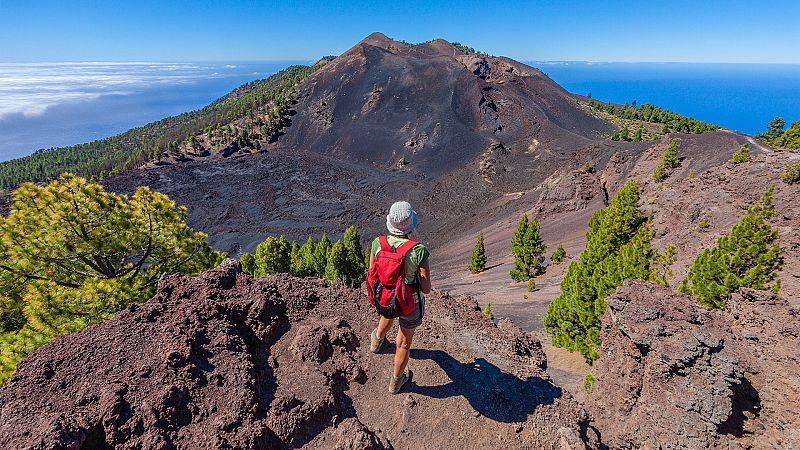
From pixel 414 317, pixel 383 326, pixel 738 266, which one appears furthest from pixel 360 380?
pixel 738 266

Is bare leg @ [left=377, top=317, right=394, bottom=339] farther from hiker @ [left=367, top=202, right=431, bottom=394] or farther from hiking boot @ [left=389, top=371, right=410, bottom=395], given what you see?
hiking boot @ [left=389, top=371, right=410, bottom=395]

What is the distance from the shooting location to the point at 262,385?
4988mm

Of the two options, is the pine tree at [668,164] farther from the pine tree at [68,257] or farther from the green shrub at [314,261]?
the pine tree at [68,257]

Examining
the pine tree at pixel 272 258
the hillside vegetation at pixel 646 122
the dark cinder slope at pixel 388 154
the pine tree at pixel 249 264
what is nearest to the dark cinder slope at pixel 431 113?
the dark cinder slope at pixel 388 154

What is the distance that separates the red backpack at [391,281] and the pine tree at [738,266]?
1315 cm

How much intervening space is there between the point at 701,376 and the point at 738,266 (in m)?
10.3

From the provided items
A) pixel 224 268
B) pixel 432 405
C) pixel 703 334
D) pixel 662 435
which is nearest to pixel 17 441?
pixel 224 268

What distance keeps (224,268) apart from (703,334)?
8.26 meters

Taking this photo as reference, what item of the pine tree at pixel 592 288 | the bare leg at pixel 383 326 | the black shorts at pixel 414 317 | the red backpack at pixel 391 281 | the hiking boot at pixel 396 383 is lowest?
the pine tree at pixel 592 288

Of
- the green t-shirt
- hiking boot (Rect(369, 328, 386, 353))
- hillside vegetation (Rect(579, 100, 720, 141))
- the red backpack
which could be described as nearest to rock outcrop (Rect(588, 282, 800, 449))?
hiking boot (Rect(369, 328, 386, 353))

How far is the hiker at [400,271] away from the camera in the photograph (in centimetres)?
471

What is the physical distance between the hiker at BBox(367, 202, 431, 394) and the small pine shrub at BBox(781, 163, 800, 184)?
22658mm

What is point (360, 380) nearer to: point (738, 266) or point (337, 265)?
point (738, 266)

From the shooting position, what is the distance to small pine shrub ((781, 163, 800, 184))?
1781 cm
